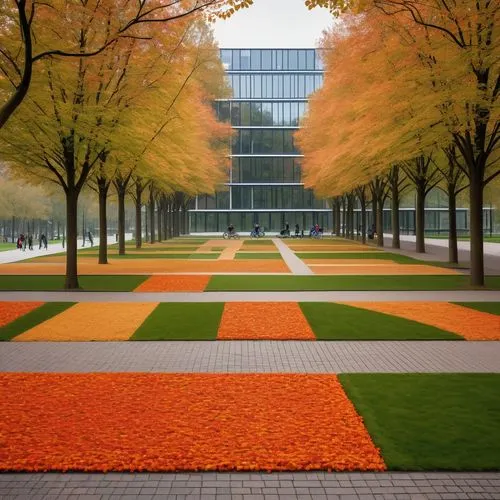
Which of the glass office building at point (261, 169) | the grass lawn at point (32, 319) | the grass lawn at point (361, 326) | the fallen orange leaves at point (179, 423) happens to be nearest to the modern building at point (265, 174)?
the glass office building at point (261, 169)

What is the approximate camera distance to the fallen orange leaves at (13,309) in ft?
49.4

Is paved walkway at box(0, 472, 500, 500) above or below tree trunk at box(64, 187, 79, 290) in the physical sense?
below

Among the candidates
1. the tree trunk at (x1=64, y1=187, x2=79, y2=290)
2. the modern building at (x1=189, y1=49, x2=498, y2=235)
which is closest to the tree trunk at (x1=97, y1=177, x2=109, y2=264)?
the tree trunk at (x1=64, y1=187, x2=79, y2=290)

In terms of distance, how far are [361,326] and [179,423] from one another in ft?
23.9

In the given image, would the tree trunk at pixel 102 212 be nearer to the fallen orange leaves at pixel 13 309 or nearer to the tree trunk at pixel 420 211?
the fallen orange leaves at pixel 13 309

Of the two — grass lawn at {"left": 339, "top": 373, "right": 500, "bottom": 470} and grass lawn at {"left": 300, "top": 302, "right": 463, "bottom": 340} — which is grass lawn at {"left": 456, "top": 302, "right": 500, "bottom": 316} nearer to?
grass lawn at {"left": 300, "top": 302, "right": 463, "bottom": 340}

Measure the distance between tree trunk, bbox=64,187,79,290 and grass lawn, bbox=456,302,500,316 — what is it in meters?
11.7

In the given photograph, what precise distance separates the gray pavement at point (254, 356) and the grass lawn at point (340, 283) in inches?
354

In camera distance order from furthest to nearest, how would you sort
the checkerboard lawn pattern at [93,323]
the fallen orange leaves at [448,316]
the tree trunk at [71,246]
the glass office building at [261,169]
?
the glass office building at [261,169], the tree trunk at [71,246], the fallen orange leaves at [448,316], the checkerboard lawn pattern at [93,323]

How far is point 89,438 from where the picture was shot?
6805 mm

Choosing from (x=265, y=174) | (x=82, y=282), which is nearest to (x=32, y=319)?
(x=82, y=282)

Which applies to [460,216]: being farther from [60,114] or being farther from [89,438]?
[89,438]

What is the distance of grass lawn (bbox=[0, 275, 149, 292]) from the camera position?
21875 mm

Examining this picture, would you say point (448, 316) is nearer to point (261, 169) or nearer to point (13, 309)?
point (13, 309)
